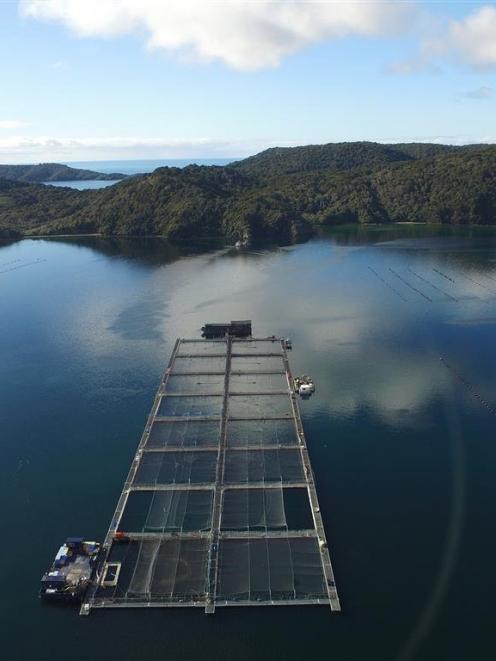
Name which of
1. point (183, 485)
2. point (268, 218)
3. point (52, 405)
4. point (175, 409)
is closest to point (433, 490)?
point (183, 485)

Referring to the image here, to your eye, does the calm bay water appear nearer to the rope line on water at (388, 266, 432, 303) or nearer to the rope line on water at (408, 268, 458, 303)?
the rope line on water at (388, 266, 432, 303)

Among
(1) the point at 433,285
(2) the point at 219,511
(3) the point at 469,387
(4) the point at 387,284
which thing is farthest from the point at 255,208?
(2) the point at 219,511

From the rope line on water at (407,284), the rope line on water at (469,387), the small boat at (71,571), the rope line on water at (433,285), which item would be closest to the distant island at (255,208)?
the rope line on water at (407,284)

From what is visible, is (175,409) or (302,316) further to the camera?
(302,316)

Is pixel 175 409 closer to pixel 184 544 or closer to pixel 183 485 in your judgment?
pixel 183 485

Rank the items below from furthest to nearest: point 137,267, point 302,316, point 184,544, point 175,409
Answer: point 137,267 < point 302,316 < point 175,409 < point 184,544

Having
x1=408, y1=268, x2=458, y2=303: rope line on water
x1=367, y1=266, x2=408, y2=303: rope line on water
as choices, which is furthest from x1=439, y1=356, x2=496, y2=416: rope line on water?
x1=408, y1=268, x2=458, y2=303: rope line on water
